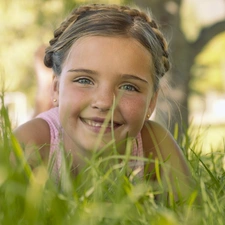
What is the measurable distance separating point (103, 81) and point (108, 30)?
0.27m

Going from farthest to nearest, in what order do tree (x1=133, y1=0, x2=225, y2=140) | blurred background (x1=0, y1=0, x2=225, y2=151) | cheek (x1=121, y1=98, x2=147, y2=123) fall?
tree (x1=133, y1=0, x2=225, y2=140)
blurred background (x1=0, y1=0, x2=225, y2=151)
cheek (x1=121, y1=98, x2=147, y2=123)

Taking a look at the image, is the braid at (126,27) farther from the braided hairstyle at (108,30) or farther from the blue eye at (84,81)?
the blue eye at (84,81)

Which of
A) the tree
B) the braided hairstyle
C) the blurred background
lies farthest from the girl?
the tree

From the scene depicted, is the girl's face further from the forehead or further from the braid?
the braid

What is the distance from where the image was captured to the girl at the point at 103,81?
200cm

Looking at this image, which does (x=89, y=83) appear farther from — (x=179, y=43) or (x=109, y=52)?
(x=179, y=43)

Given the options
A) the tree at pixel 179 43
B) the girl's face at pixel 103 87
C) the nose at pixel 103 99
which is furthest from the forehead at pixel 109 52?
the tree at pixel 179 43

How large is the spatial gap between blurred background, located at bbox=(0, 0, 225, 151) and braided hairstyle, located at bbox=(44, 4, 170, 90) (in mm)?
192

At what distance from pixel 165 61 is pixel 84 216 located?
1579 millimetres

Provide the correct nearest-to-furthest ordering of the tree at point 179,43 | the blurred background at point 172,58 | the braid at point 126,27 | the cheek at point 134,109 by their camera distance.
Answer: the cheek at point 134,109, the braid at point 126,27, the blurred background at point 172,58, the tree at point 179,43

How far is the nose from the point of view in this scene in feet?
6.32

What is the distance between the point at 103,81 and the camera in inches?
77.9

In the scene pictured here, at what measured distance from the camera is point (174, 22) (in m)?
5.10

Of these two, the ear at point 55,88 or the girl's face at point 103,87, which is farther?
the ear at point 55,88
